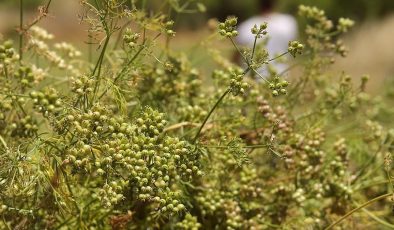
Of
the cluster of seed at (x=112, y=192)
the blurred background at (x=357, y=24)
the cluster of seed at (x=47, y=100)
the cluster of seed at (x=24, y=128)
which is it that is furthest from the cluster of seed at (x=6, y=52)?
the blurred background at (x=357, y=24)

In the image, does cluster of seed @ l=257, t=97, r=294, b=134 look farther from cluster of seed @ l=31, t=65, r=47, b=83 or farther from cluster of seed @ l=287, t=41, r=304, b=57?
cluster of seed @ l=31, t=65, r=47, b=83

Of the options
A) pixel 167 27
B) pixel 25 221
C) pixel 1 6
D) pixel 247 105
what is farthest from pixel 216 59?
pixel 1 6

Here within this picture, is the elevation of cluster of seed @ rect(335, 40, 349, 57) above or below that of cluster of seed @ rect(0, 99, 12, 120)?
above

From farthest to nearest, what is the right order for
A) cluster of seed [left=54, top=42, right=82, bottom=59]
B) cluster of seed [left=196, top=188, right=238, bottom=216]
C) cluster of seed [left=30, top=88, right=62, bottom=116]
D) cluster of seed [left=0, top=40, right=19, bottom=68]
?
cluster of seed [left=54, top=42, right=82, bottom=59] → cluster of seed [left=196, top=188, right=238, bottom=216] → cluster of seed [left=0, top=40, right=19, bottom=68] → cluster of seed [left=30, top=88, right=62, bottom=116]

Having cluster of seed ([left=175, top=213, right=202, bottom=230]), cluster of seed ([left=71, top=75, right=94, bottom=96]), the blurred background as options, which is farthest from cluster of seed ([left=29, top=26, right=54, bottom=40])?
the blurred background

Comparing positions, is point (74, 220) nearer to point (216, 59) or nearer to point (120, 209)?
point (120, 209)
